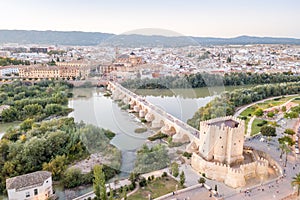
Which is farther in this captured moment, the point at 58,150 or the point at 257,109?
the point at 257,109

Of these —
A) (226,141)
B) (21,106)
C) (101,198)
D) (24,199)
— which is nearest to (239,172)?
(226,141)

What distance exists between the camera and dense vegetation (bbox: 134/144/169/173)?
7.60 meters

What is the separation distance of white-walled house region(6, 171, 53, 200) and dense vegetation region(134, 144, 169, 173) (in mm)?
2358

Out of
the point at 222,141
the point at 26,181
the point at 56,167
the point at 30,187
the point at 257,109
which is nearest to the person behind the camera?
the point at 30,187

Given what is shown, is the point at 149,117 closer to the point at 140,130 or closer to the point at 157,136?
the point at 140,130

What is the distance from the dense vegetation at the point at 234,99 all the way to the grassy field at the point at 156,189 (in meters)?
2.86

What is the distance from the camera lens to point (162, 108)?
510 inches

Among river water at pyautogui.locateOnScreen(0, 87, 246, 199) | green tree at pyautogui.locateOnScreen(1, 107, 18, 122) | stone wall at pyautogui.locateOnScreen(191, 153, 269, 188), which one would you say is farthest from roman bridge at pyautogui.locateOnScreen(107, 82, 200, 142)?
green tree at pyautogui.locateOnScreen(1, 107, 18, 122)

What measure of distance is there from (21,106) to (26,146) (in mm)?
6989

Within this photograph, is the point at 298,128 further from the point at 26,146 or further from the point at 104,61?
the point at 26,146

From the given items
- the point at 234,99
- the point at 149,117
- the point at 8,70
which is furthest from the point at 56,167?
the point at 8,70

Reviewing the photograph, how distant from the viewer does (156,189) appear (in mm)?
6668

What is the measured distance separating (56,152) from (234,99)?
1066cm

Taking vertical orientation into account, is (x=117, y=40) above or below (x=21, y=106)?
above
